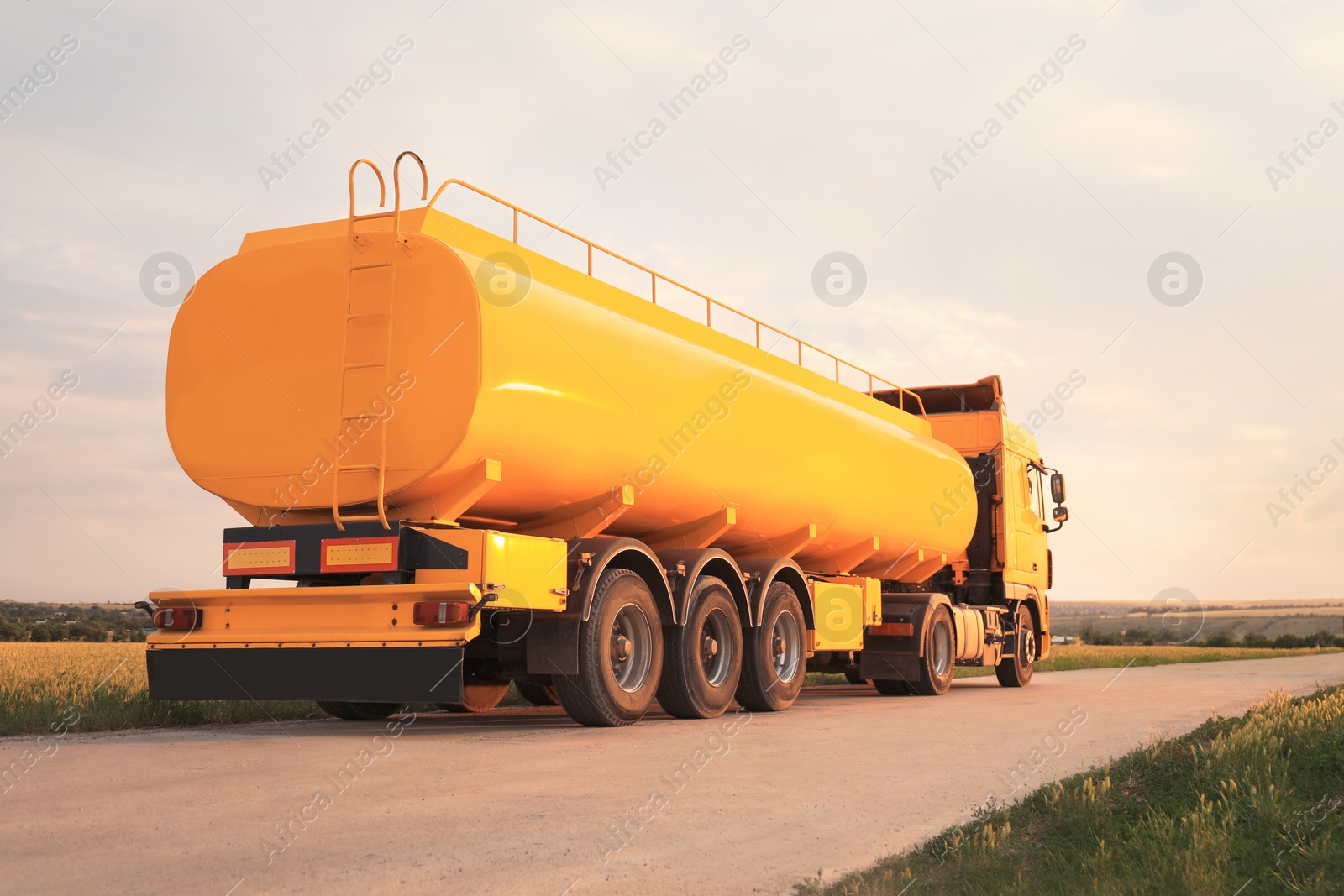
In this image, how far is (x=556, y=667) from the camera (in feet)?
30.7

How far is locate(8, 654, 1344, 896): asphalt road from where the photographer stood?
4.40 meters

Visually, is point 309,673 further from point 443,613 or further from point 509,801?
point 509,801

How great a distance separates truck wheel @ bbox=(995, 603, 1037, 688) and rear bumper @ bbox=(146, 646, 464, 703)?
1319 cm

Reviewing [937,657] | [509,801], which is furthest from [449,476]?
[937,657]

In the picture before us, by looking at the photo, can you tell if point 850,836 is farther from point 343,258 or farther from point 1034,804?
point 343,258

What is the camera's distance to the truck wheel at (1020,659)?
19.6 meters

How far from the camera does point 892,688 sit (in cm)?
1681

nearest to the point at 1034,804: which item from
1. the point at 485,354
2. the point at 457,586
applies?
the point at 457,586

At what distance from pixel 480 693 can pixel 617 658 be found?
306cm

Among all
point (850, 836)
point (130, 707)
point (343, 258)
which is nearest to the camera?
point (850, 836)

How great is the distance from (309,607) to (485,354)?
230 centimetres

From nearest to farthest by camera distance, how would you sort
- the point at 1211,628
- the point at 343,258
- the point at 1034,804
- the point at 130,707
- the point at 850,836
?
the point at 850,836
the point at 1034,804
the point at 343,258
the point at 130,707
the point at 1211,628

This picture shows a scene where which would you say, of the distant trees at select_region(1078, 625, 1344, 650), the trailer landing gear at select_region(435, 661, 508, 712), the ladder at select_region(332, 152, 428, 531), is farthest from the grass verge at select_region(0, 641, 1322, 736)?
the distant trees at select_region(1078, 625, 1344, 650)

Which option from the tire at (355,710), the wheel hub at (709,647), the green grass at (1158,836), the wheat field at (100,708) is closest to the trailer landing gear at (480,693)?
the tire at (355,710)
